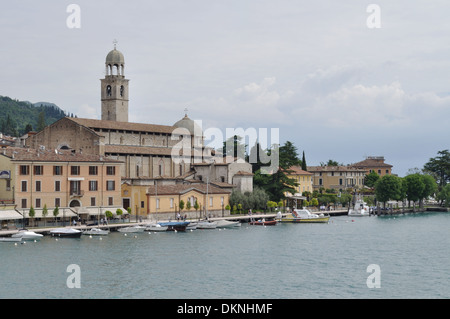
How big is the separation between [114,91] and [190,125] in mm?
11111

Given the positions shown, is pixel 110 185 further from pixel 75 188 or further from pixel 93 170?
pixel 75 188

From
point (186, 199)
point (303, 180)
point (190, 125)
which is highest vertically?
point (190, 125)

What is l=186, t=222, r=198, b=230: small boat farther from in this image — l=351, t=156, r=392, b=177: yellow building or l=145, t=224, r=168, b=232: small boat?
l=351, t=156, r=392, b=177: yellow building

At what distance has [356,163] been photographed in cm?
14362

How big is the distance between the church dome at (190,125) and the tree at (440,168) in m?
61.3

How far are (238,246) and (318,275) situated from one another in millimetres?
12508

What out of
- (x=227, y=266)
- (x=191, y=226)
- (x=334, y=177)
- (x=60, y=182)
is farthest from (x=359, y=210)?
(x=227, y=266)

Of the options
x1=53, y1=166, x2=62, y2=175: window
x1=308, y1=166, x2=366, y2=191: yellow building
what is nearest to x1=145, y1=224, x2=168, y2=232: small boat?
x1=53, y1=166, x2=62, y2=175: window

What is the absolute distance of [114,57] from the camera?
3280 inches

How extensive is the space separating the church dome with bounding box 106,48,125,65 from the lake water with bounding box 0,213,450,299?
115ft
